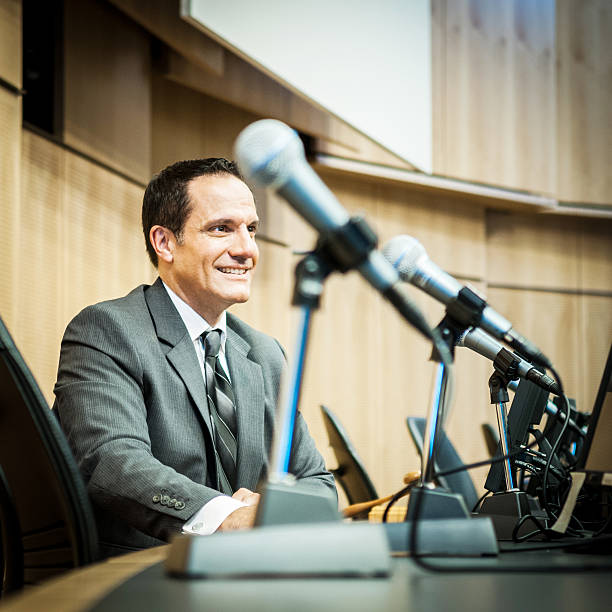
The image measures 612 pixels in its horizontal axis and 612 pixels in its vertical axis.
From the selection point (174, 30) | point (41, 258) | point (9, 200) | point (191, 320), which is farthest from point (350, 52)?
point (191, 320)

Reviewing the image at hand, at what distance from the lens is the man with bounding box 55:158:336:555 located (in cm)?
146

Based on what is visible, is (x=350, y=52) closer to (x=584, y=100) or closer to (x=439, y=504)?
(x=584, y=100)

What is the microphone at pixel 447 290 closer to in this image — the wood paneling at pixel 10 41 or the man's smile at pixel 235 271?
the man's smile at pixel 235 271

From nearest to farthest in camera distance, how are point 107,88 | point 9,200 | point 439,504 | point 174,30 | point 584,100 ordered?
point 439,504 → point 9,200 → point 174,30 → point 107,88 → point 584,100

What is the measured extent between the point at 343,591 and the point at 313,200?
38cm

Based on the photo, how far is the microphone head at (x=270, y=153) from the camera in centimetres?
86

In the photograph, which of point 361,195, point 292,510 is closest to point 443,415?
point 292,510

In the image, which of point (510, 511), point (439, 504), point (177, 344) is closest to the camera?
point (439, 504)

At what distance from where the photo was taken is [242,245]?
79.7 inches

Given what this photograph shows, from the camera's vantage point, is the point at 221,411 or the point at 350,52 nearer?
the point at 221,411

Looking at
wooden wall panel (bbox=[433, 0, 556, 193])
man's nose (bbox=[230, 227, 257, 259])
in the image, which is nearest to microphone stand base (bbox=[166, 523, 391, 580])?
man's nose (bbox=[230, 227, 257, 259])

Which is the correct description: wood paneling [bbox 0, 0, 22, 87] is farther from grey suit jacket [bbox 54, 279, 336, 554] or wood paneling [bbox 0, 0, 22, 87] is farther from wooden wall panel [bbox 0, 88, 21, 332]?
grey suit jacket [bbox 54, 279, 336, 554]

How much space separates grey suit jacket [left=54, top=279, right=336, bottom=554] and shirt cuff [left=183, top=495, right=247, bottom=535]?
2 centimetres

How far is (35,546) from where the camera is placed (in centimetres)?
128
